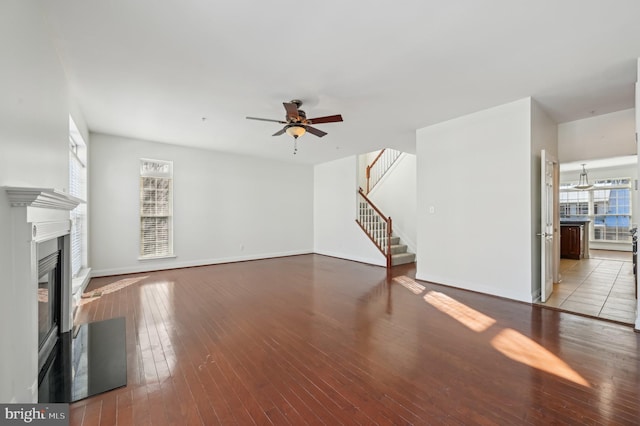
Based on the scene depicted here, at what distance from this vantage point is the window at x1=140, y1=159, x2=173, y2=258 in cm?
601

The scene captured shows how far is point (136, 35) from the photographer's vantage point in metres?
2.48

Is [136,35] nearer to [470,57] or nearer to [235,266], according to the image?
[470,57]

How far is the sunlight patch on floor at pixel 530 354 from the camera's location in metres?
2.20

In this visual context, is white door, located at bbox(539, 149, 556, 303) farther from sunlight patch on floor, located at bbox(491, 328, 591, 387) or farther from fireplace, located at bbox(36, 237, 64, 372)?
fireplace, located at bbox(36, 237, 64, 372)

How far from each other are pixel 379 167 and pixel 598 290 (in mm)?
5738

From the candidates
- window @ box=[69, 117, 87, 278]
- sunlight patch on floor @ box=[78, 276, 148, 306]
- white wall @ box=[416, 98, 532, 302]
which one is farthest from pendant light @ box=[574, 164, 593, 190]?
window @ box=[69, 117, 87, 278]

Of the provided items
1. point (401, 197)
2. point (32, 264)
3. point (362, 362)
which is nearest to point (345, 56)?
point (362, 362)

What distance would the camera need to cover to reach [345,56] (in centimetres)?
280

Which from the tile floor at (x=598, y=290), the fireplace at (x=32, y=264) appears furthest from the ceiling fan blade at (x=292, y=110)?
the tile floor at (x=598, y=290)

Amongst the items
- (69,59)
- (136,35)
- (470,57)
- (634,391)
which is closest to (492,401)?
(634,391)

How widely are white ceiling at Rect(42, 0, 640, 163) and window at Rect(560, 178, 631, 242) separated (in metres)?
7.04

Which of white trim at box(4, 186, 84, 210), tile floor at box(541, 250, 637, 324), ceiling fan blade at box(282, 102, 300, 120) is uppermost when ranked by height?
ceiling fan blade at box(282, 102, 300, 120)

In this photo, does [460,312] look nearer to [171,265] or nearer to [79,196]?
[171,265]

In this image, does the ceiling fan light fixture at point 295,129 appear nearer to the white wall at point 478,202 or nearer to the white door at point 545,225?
the white wall at point 478,202
